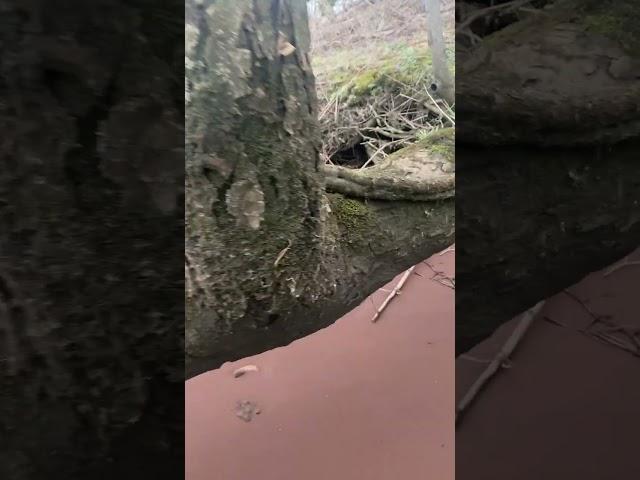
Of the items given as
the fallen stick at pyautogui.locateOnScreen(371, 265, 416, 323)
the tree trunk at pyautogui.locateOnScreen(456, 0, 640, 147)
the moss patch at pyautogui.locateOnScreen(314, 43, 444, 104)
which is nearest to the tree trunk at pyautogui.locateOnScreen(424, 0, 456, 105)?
the moss patch at pyautogui.locateOnScreen(314, 43, 444, 104)

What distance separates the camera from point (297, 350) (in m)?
0.95

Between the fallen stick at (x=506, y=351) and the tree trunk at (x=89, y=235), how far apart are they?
15 centimetres

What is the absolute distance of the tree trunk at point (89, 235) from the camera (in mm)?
203

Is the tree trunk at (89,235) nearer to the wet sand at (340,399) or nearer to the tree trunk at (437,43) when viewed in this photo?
the wet sand at (340,399)

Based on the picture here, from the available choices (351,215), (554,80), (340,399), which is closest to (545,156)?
(554,80)

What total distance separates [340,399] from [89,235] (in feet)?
2.54

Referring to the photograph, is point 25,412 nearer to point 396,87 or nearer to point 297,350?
point 297,350

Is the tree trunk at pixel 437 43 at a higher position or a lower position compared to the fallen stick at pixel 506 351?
higher

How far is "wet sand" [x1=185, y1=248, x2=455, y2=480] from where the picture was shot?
0.84m

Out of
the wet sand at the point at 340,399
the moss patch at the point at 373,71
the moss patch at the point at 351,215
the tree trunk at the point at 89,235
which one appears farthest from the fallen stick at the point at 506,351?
the moss patch at the point at 373,71

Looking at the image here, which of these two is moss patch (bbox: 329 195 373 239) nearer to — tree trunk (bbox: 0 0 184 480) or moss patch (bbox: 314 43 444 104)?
tree trunk (bbox: 0 0 184 480)

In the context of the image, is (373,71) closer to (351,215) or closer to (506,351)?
(351,215)

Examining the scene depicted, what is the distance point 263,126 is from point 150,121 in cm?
17

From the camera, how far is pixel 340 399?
922 millimetres
